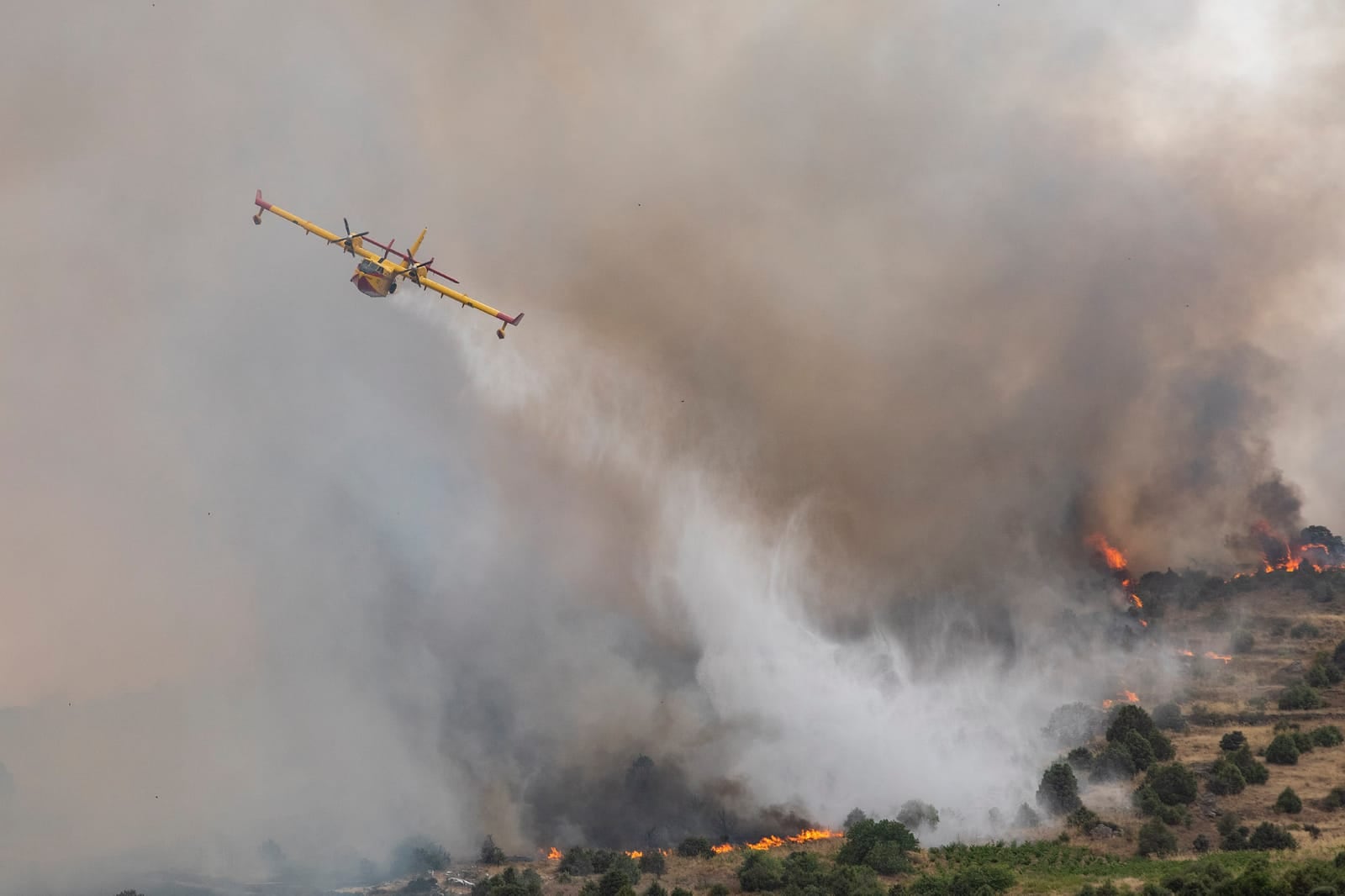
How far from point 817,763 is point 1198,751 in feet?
121

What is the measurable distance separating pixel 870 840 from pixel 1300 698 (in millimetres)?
56408

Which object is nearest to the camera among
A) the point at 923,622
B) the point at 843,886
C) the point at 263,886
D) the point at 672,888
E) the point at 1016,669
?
the point at 843,886

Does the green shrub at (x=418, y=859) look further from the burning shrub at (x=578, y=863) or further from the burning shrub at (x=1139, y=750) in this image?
the burning shrub at (x=1139, y=750)

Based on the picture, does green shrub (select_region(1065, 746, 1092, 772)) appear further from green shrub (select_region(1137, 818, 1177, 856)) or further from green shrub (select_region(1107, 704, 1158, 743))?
green shrub (select_region(1137, 818, 1177, 856))

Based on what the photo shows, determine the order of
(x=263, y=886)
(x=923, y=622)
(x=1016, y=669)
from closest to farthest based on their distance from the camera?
(x=263, y=886), (x=1016, y=669), (x=923, y=622)

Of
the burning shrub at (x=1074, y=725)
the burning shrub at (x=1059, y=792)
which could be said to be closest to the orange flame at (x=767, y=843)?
the burning shrub at (x=1059, y=792)

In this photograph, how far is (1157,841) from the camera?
8681 cm

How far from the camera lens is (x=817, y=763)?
367 feet

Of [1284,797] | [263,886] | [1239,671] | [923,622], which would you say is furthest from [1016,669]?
[263,886]

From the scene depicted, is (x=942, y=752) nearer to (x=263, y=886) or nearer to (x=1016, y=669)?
(x=1016, y=669)

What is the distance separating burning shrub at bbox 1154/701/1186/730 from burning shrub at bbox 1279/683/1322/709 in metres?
10.4

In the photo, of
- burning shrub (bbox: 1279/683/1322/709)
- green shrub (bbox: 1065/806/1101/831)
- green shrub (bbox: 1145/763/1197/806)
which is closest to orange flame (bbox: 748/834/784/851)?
green shrub (bbox: 1065/806/1101/831)

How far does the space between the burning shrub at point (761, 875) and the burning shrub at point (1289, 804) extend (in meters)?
41.3

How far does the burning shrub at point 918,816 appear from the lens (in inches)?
3878
